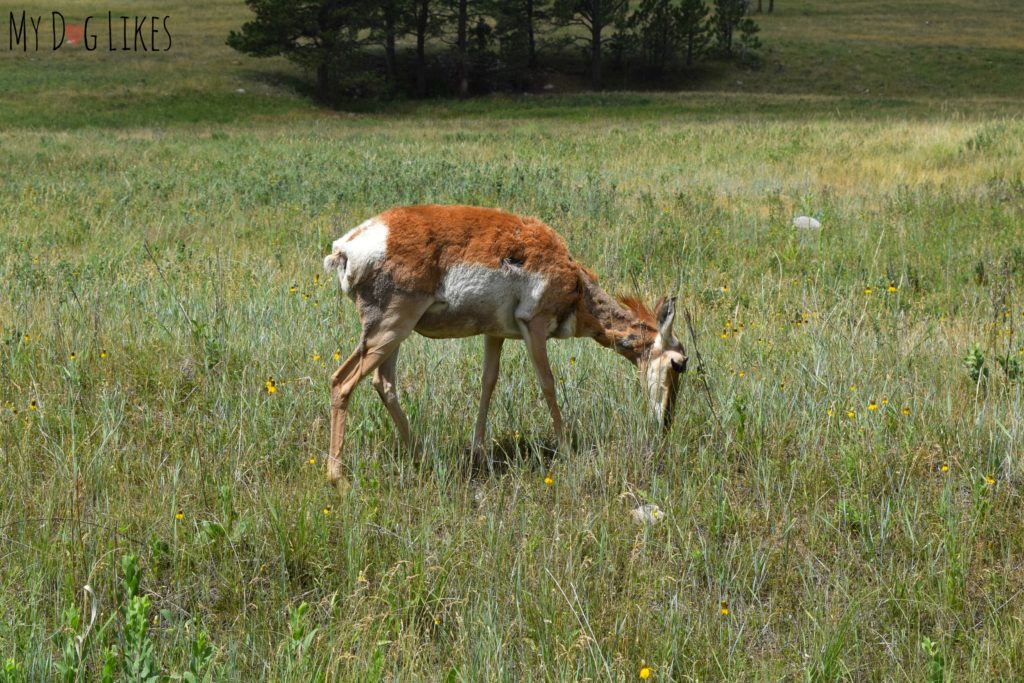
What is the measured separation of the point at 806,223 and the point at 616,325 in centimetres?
765

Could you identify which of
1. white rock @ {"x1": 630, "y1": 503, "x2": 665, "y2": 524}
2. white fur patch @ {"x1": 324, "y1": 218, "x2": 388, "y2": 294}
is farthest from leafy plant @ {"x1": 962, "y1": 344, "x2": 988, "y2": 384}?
white fur patch @ {"x1": 324, "y1": 218, "x2": 388, "y2": 294}

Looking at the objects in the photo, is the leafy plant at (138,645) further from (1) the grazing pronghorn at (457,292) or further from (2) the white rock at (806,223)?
(2) the white rock at (806,223)

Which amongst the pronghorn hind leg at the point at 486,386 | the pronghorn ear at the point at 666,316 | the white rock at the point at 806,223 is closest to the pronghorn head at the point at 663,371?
the pronghorn ear at the point at 666,316

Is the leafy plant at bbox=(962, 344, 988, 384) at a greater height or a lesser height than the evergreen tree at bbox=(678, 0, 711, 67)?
lesser

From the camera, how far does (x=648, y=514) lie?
15.0 feet

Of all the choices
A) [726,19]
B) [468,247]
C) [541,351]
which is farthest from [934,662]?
[726,19]

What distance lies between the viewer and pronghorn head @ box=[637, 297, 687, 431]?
5.33m

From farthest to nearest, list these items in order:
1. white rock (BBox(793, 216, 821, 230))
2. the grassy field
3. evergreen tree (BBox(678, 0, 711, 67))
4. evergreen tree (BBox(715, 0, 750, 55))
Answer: evergreen tree (BBox(715, 0, 750, 55)) → evergreen tree (BBox(678, 0, 711, 67)) → white rock (BBox(793, 216, 821, 230)) → the grassy field

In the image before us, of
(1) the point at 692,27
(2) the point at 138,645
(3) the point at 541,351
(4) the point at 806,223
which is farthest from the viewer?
(1) the point at 692,27

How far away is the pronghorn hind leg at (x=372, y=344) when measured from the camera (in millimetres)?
4949

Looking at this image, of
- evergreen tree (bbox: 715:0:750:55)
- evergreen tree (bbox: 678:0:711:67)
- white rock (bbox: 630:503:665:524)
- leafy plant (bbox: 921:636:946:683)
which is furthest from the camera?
evergreen tree (bbox: 715:0:750:55)

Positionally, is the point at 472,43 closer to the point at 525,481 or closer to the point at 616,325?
the point at 616,325

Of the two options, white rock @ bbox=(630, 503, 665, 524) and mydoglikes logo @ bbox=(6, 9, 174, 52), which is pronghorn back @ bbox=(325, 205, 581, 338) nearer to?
white rock @ bbox=(630, 503, 665, 524)

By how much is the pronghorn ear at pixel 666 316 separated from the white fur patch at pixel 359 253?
1.45 m
